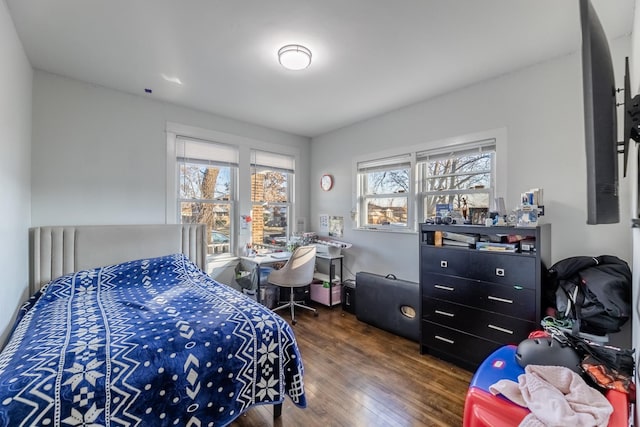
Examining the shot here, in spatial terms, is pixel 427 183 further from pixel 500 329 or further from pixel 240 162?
pixel 240 162

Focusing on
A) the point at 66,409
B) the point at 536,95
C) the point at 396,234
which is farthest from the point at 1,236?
the point at 536,95

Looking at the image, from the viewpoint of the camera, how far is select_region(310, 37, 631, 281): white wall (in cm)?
211

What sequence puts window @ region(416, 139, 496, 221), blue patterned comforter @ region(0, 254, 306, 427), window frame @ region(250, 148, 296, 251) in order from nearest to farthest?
blue patterned comforter @ region(0, 254, 306, 427), window @ region(416, 139, 496, 221), window frame @ region(250, 148, 296, 251)

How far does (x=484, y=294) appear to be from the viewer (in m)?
2.17

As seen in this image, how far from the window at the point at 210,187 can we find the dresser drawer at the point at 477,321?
8.39 ft

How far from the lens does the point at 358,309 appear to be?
10.6 ft

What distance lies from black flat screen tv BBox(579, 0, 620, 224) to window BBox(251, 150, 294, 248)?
11.5 feet

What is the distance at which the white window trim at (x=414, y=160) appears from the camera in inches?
100.0

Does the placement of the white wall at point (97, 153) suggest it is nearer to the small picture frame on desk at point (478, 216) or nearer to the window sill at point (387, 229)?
the window sill at point (387, 229)

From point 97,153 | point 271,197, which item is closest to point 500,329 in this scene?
point 271,197

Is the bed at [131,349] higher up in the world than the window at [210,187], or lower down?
lower down

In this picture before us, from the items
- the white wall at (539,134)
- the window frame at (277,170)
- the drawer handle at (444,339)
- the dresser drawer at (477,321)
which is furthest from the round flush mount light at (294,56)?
the drawer handle at (444,339)

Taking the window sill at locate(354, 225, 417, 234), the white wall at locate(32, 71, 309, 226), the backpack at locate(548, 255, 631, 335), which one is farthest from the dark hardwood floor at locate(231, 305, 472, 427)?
the white wall at locate(32, 71, 309, 226)

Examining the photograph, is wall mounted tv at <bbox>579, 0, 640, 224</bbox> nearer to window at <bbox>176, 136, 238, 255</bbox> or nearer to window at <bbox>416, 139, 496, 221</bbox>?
window at <bbox>416, 139, 496, 221</bbox>
